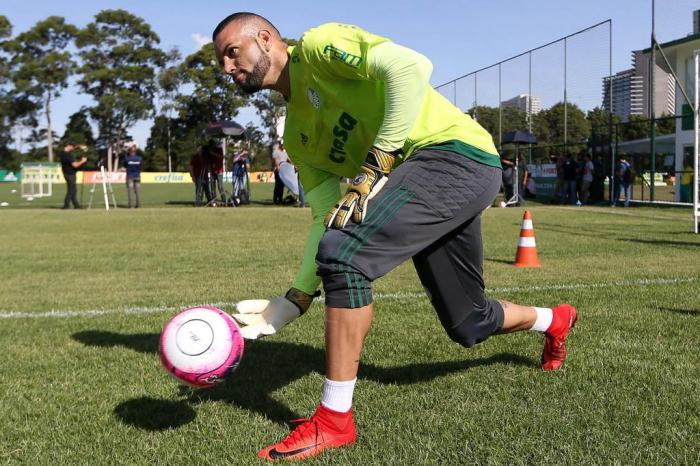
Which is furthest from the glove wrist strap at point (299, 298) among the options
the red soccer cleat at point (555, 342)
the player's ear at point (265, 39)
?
the red soccer cleat at point (555, 342)

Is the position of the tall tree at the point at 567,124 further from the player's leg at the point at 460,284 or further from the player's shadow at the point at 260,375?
the player's leg at the point at 460,284

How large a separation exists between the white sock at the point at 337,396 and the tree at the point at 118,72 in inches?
2796

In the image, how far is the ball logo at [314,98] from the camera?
3.18 metres

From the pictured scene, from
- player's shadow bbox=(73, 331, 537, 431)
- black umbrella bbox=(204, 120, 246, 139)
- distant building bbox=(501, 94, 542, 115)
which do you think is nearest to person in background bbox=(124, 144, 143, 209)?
black umbrella bbox=(204, 120, 246, 139)

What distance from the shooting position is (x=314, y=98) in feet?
10.5

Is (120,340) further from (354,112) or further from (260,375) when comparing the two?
(354,112)

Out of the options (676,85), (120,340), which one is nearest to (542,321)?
(120,340)

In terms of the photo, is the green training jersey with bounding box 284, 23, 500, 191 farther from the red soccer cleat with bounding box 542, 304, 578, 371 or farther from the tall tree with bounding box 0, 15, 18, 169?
the tall tree with bounding box 0, 15, 18, 169

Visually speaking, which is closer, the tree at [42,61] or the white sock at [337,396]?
the white sock at [337,396]

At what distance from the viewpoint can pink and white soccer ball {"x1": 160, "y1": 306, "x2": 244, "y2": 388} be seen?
118 inches

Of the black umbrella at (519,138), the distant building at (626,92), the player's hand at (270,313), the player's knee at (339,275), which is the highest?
the distant building at (626,92)

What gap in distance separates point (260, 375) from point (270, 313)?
0.72 m

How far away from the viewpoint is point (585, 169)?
80.1 ft

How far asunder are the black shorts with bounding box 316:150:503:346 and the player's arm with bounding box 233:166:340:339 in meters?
0.59
